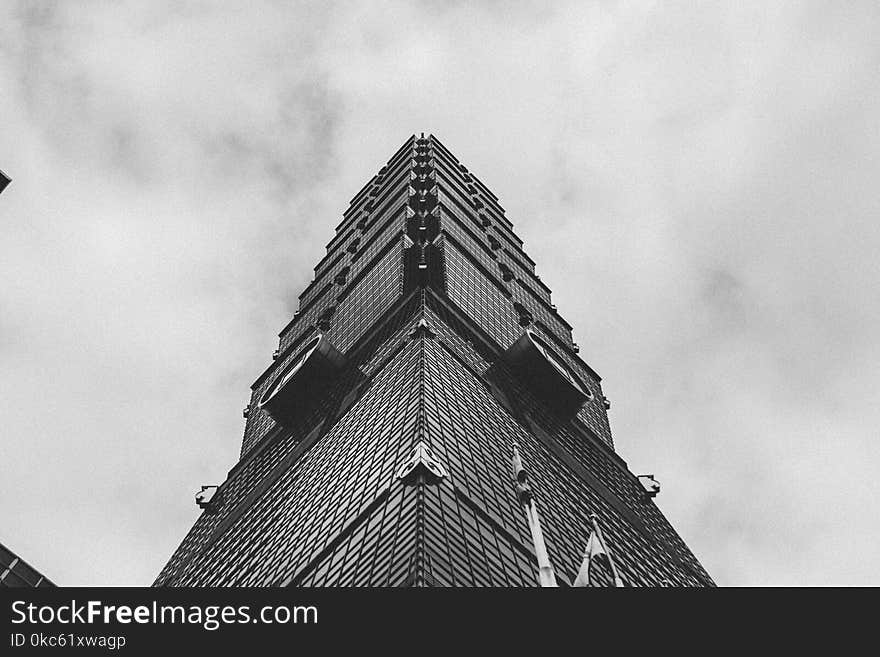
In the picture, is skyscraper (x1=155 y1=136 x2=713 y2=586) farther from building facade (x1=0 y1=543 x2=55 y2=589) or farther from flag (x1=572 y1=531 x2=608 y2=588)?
building facade (x1=0 y1=543 x2=55 y2=589)

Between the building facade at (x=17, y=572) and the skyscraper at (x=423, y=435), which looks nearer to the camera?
the skyscraper at (x=423, y=435)

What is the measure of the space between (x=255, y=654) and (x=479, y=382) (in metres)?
74.8

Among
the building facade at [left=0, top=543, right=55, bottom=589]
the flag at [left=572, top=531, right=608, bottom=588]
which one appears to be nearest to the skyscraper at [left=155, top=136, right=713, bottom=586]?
the flag at [left=572, top=531, right=608, bottom=588]

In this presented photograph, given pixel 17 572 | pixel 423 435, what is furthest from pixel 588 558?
pixel 17 572

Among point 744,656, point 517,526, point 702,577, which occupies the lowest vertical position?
point 744,656

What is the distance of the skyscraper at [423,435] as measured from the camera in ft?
172

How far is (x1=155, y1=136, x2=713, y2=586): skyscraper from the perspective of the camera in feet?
172

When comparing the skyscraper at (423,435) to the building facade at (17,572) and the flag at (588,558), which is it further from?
the building facade at (17,572)

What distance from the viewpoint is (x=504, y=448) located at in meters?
75.0

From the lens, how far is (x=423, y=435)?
2446 inches

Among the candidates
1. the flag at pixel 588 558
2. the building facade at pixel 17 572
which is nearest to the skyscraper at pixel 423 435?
the flag at pixel 588 558

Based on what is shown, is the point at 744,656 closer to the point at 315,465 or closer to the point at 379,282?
the point at 315,465

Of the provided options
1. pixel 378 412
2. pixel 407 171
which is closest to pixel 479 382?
pixel 378 412

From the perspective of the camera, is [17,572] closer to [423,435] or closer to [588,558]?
[423,435]
